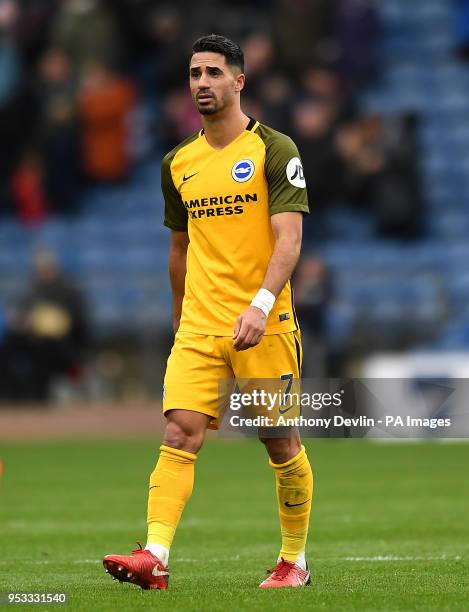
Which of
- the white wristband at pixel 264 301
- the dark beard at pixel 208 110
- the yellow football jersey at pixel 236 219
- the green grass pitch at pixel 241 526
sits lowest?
the green grass pitch at pixel 241 526

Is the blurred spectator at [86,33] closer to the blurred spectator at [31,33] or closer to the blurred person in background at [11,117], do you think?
the blurred spectator at [31,33]

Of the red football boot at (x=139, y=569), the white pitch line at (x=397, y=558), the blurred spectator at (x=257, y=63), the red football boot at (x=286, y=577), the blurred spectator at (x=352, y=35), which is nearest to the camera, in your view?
the red football boot at (x=139, y=569)

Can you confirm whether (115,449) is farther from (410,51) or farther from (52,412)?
(410,51)

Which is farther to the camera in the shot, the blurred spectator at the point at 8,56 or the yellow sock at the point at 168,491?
the blurred spectator at the point at 8,56

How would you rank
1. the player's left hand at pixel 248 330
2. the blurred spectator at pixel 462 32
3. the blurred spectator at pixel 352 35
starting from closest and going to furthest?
1. the player's left hand at pixel 248 330
2. the blurred spectator at pixel 352 35
3. the blurred spectator at pixel 462 32

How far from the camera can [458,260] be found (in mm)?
20547

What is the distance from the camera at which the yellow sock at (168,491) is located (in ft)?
20.0

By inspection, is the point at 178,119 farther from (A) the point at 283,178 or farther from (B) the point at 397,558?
(A) the point at 283,178

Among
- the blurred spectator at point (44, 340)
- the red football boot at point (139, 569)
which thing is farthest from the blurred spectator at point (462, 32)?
the red football boot at point (139, 569)

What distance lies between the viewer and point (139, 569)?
5.91 metres

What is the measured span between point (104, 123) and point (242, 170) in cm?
1525

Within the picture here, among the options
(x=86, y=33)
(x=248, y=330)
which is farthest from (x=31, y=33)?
(x=248, y=330)

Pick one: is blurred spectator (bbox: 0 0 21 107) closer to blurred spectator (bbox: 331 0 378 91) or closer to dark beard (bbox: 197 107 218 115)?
blurred spectator (bbox: 331 0 378 91)

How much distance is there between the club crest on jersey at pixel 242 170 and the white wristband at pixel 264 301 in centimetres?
50
